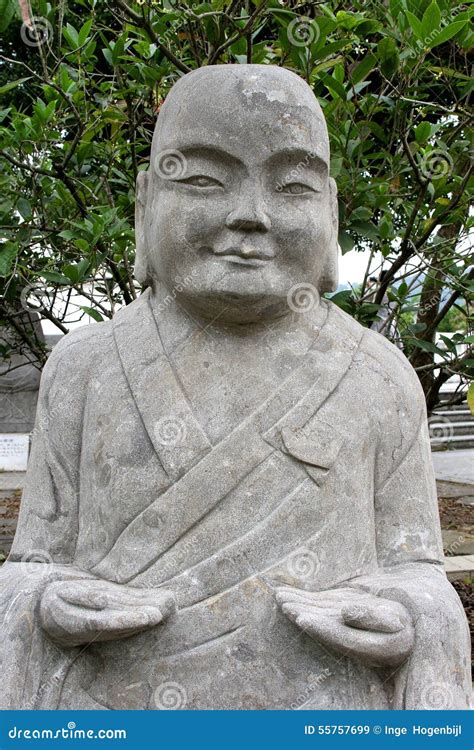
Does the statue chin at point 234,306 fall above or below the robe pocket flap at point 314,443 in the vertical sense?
above

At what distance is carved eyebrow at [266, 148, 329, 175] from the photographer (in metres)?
2.39

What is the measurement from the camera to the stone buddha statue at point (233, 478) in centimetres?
224

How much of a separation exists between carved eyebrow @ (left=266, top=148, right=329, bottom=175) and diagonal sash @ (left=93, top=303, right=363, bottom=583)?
0.61m

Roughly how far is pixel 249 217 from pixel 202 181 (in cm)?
19

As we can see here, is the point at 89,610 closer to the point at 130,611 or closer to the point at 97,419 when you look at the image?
the point at 130,611

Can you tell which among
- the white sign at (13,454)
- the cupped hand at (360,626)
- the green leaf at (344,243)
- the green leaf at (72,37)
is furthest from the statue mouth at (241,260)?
the white sign at (13,454)

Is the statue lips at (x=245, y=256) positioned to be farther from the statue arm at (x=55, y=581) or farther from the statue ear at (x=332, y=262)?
the statue arm at (x=55, y=581)

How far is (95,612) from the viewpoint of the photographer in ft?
7.16

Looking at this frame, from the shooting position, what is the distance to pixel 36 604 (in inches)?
89.5

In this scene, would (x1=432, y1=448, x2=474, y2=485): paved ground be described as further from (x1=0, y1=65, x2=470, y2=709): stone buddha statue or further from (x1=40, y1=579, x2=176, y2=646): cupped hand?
(x1=40, y1=579, x2=176, y2=646): cupped hand

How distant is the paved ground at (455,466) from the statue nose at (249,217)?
8.72 m

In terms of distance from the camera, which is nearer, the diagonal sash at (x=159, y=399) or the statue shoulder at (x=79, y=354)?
the diagonal sash at (x=159, y=399)

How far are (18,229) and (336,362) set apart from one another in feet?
7.61

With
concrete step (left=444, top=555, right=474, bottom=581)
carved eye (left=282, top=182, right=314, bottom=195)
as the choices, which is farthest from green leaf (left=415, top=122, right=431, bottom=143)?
concrete step (left=444, top=555, right=474, bottom=581)
